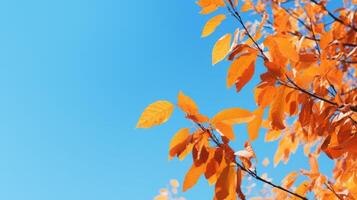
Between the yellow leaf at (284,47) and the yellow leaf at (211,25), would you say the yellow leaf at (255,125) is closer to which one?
the yellow leaf at (284,47)

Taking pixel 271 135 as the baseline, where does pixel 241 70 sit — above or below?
below

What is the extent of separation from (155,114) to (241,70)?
277mm

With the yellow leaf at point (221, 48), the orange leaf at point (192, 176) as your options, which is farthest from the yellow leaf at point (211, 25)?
the orange leaf at point (192, 176)

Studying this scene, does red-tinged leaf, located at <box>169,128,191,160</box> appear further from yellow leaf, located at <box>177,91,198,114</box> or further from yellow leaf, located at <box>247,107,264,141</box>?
yellow leaf, located at <box>247,107,264,141</box>

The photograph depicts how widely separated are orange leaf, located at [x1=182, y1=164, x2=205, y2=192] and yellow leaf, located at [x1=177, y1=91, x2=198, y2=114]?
0.17 meters

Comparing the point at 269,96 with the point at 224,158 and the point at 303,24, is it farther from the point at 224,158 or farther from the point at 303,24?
the point at 303,24

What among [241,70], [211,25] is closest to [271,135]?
[211,25]

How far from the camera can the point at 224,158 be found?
113 cm

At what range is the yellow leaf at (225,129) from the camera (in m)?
1.02

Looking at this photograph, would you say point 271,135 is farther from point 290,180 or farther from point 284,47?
point 284,47

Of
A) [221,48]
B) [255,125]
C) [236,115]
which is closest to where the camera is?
[236,115]

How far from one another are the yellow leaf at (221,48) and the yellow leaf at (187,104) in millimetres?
309

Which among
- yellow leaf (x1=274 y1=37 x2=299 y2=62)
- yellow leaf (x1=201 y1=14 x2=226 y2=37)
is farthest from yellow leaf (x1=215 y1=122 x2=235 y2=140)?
yellow leaf (x1=201 y1=14 x2=226 y2=37)

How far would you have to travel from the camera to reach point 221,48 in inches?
50.8
